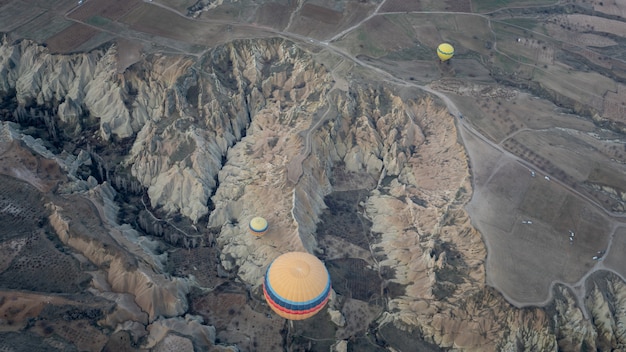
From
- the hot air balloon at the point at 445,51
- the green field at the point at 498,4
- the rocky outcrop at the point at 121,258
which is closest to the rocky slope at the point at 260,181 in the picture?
the rocky outcrop at the point at 121,258

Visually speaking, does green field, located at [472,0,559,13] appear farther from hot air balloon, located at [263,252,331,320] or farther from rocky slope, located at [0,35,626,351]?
hot air balloon, located at [263,252,331,320]

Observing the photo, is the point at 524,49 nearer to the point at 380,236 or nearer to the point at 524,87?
the point at 524,87

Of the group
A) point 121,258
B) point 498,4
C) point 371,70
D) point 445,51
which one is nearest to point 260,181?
point 121,258

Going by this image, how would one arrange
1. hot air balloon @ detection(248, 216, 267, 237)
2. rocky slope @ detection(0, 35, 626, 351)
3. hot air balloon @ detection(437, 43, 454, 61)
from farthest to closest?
hot air balloon @ detection(437, 43, 454, 61), hot air balloon @ detection(248, 216, 267, 237), rocky slope @ detection(0, 35, 626, 351)

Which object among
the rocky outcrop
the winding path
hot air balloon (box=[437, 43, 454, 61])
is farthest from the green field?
the rocky outcrop

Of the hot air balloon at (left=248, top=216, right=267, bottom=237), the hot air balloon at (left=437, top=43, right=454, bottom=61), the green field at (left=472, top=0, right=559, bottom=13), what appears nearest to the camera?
the hot air balloon at (left=248, top=216, right=267, bottom=237)

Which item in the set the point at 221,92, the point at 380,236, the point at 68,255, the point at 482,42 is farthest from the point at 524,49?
the point at 68,255

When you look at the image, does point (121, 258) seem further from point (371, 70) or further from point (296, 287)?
point (371, 70)
